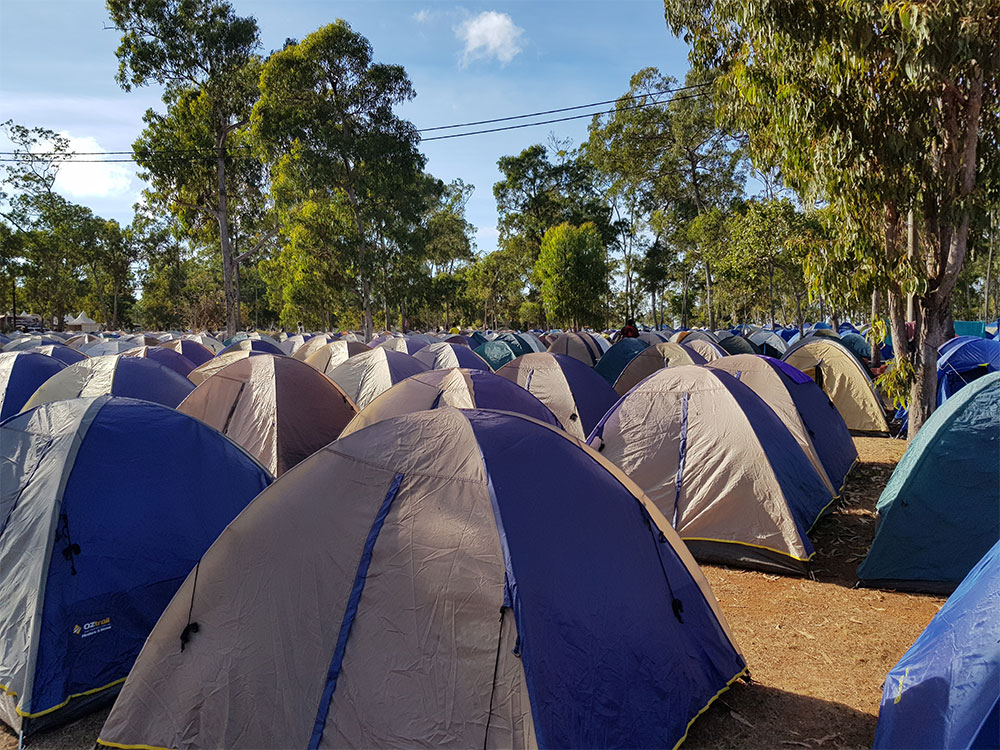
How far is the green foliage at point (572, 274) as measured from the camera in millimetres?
32375

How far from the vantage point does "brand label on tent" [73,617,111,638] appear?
12.4ft

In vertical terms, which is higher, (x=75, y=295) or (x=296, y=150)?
(x=296, y=150)

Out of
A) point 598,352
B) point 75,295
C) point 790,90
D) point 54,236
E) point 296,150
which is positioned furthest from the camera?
point 75,295

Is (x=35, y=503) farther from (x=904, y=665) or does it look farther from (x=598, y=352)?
(x=598, y=352)

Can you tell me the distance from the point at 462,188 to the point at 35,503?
52527 millimetres

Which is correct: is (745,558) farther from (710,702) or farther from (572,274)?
(572,274)

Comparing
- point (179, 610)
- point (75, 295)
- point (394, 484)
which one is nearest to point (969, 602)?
point (394, 484)

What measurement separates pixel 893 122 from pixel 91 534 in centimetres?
845

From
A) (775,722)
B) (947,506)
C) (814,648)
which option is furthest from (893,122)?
(775,722)

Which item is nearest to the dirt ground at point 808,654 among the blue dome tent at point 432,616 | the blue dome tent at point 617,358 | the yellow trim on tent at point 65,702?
the yellow trim on tent at point 65,702

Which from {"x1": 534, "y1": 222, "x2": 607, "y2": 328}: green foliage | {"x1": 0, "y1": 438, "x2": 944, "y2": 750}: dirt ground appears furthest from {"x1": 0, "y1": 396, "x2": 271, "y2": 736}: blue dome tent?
{"x1": 534, "y1": 222, "x2": 607, "y2": 328}: green foliage

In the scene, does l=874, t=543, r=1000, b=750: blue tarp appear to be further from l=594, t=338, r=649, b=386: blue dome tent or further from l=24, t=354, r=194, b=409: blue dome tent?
l=594, t=338, r=649, b=386: blue dome tent

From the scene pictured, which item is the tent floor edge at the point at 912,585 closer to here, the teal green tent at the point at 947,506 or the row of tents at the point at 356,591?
the teal green tent at the point at 947,506

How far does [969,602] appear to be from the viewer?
121 inches
